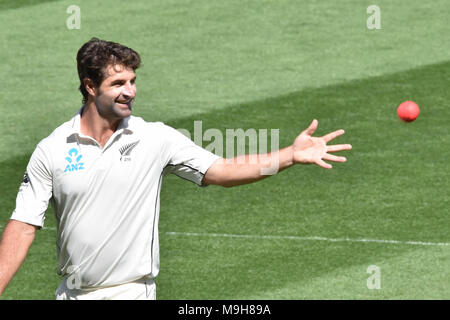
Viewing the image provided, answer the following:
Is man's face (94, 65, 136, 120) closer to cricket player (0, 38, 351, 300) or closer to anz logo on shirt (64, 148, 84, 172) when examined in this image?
cricket player (0, 38, 351, 300)

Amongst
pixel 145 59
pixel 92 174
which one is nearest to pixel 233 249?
pixel 92 174

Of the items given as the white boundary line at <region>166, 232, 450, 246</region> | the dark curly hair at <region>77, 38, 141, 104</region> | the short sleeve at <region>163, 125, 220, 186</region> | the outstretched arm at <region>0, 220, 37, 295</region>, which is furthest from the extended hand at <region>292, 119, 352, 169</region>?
the white boundary line at <region>166, 232, 450, 246</region>

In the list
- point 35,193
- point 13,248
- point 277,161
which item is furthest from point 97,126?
point 277,161

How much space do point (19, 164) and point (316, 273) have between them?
14.9 feet

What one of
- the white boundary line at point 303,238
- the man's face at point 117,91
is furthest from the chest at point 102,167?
the white boundary line at point 303,238

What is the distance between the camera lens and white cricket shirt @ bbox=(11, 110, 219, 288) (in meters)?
6.48

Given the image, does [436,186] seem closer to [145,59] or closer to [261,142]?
[261,142]

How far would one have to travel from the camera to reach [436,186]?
11.8m

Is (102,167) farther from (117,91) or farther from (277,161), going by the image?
(277,161)

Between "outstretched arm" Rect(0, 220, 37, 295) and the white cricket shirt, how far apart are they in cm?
6

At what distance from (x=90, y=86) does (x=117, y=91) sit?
0.22m

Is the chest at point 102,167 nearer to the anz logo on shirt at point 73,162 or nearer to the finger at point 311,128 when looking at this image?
the anz logo on shirt at point 73,162

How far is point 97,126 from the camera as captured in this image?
6660mm

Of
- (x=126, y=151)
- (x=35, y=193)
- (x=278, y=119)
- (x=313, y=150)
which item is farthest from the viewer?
(x=278, y=119)
